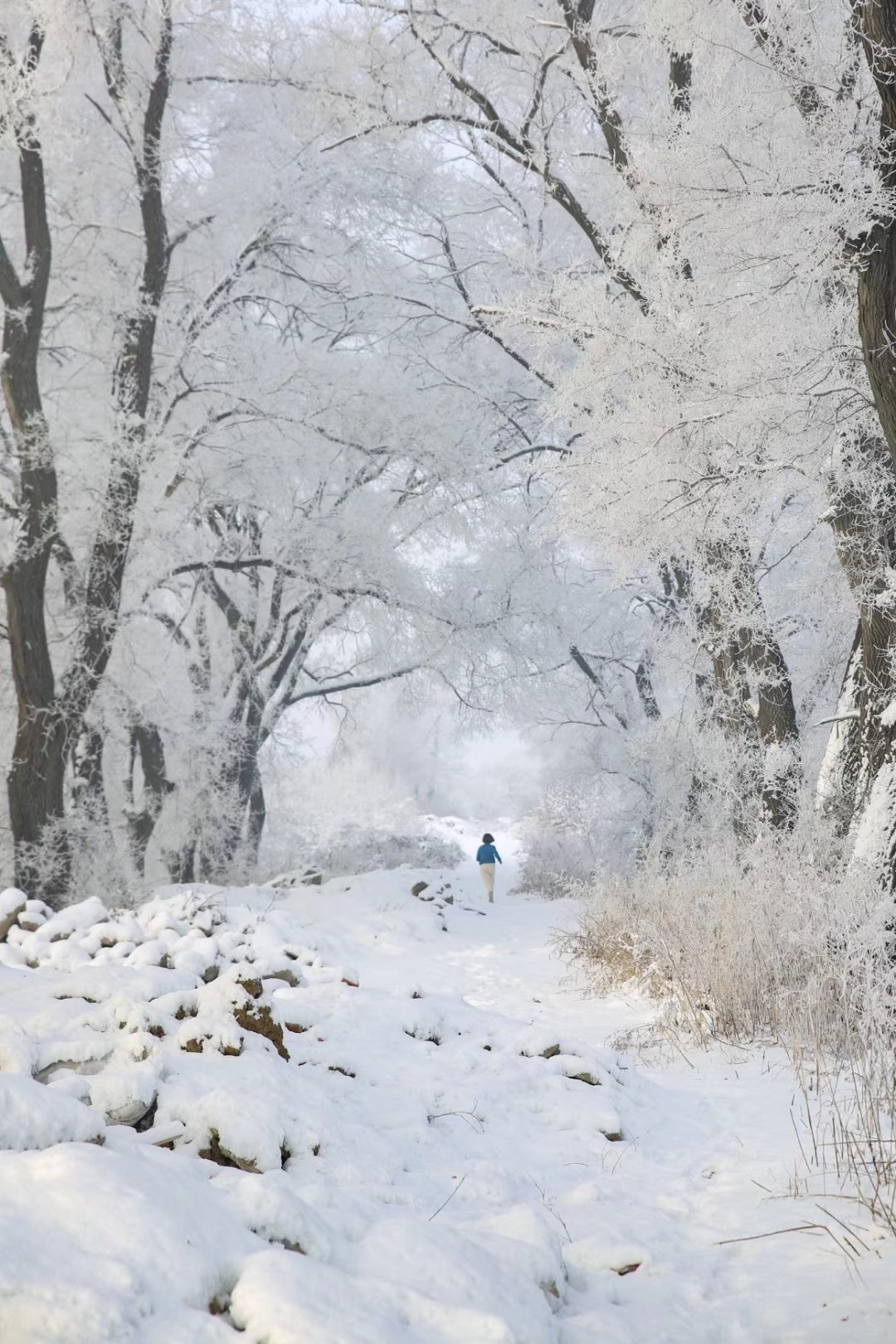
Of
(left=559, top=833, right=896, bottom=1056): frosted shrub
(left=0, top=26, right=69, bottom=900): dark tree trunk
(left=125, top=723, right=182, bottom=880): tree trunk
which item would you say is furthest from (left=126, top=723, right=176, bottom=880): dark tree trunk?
(left=559, top=833, right=896, bottom=1056): frosted shrub

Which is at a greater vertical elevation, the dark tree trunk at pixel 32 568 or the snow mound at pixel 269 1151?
the dark tree trunk at pixel 32 568

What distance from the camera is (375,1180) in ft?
9.80

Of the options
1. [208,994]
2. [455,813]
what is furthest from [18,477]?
[455,813]

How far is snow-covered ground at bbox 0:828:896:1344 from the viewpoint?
73.4 inches

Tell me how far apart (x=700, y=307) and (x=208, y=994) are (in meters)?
4.85

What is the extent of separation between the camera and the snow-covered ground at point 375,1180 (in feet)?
6.12

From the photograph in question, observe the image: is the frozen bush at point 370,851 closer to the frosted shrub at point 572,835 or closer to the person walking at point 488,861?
the frosted shrub at point 572,835

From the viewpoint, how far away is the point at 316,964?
256 inches

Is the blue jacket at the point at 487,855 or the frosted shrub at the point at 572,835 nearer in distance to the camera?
the blue jacket at the point at 487,855

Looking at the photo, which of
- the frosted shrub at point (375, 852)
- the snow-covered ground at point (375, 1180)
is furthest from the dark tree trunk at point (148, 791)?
the snow-covered ground at point (375, 1180)

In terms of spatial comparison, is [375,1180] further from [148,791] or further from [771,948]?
[148,791]

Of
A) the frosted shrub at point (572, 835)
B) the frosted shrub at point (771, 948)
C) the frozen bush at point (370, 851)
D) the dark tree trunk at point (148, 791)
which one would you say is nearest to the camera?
the frosted shrub at point (771, 948)

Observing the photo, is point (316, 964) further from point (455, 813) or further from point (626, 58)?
point (455, 813)

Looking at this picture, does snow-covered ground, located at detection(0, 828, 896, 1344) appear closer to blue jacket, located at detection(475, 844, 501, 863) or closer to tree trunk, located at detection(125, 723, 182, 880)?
tree trunk, located at detection(125, 723, 182, 880)
